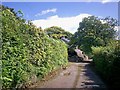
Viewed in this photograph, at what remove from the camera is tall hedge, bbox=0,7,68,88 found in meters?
8.77

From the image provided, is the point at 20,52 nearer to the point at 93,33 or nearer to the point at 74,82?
the point at 74,82

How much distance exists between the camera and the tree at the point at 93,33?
164ft

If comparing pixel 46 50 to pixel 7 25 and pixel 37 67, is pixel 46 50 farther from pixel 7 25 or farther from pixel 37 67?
pixel 7 25

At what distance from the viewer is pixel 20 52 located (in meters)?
9.90

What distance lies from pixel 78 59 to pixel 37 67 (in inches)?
1168

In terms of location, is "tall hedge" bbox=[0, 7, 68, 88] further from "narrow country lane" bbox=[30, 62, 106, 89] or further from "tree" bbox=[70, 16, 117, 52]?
"tree" bbox=[70, 16, 117, 52]

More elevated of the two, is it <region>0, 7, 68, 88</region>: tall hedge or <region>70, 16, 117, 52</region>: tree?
<region>70, 16, 117, 52</region>: tree

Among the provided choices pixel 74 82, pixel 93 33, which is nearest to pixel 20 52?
pixel 74 82

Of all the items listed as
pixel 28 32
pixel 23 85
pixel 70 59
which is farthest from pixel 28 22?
pixel 70 59

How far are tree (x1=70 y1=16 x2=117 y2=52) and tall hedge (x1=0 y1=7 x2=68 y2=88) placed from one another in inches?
1473

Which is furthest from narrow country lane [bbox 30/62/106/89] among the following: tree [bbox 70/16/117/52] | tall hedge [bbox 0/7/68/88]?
tree [bbox 70/16/117/52]

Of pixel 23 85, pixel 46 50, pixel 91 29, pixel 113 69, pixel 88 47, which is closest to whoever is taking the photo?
pixel 23 85

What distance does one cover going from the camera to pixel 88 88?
1151 cm

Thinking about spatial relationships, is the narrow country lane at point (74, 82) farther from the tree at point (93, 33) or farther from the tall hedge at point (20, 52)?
the tree at point (93, 33)
